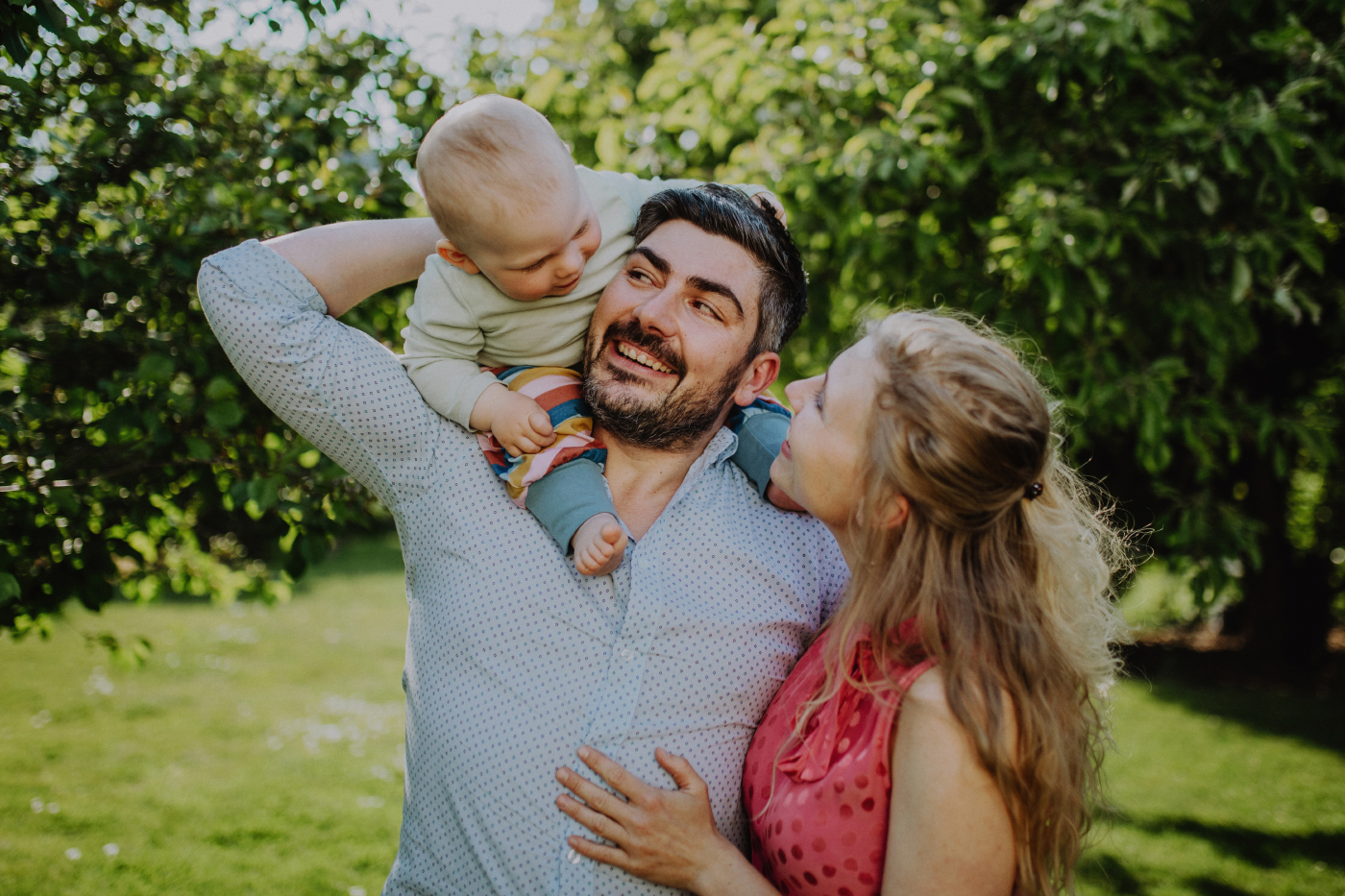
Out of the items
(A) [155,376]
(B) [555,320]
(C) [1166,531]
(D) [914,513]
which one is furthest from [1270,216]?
Result: (A) [155,376]

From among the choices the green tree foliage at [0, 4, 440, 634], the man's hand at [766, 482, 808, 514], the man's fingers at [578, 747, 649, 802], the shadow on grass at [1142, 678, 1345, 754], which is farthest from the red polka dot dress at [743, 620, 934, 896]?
the shadow on grass at [1142, 678, 1345, 754]

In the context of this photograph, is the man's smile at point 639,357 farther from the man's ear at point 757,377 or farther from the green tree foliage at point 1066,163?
the green tree foliage at point 1066,163

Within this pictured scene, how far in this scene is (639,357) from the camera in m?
2.15

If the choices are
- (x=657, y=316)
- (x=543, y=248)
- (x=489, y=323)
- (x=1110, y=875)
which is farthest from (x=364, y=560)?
(x=543, y=248)

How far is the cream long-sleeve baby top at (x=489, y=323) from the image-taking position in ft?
6.47

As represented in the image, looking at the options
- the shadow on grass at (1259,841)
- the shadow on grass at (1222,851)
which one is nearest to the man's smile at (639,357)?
the shadow on grass at (1222,851)

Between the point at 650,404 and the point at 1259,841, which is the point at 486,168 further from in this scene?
the point at 1259,841

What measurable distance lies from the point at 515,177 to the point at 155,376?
1.08 metres

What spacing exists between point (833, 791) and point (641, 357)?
41.8 inches

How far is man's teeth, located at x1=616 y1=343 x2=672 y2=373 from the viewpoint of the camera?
2146mm

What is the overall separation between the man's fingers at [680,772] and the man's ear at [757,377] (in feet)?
3.10

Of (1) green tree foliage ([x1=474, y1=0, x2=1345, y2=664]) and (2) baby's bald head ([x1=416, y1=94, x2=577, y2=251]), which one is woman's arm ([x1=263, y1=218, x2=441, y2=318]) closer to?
(2) baby's bald head ([x1=416, y1=94, x2=577, y2=251])

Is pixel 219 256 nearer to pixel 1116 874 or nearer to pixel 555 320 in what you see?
pixel 555 320

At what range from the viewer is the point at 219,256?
1794mm
